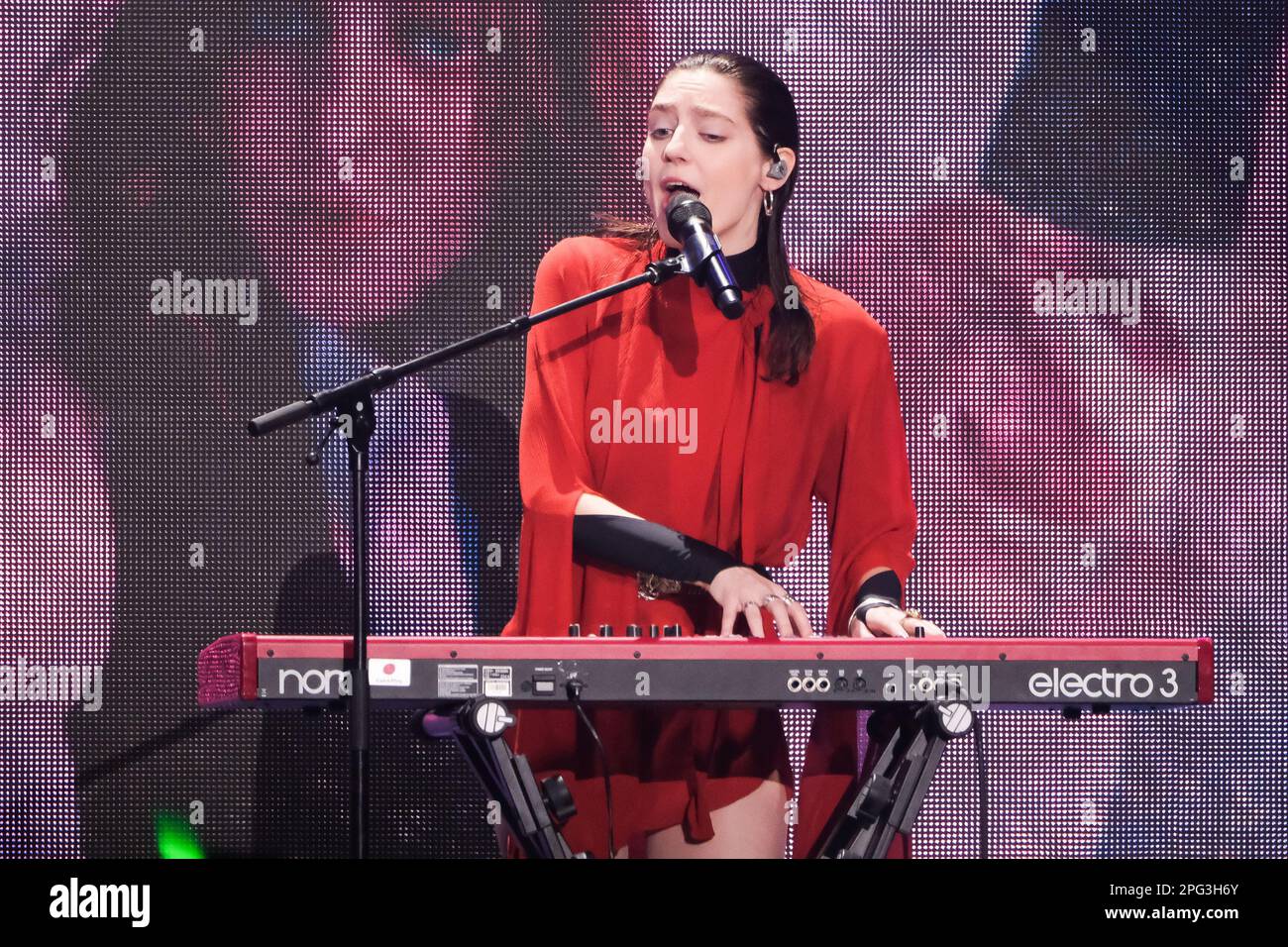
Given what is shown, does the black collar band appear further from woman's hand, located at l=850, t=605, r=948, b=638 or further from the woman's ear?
woman's hand, located at l=850, t=605, r=948, b=638

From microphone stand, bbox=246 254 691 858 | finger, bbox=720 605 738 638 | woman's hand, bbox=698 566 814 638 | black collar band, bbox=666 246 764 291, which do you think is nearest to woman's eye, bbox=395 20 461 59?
black collar band, bbox=666 246 764 291

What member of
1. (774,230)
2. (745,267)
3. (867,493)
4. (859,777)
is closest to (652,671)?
(859,777)

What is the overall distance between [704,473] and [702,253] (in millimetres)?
797

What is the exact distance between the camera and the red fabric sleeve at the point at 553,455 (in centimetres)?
339

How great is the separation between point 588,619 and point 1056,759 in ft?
5.57

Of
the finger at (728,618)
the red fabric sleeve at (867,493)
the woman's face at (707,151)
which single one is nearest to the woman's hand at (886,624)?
the red fabric sleeve at (867,493)

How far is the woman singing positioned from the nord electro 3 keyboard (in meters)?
0.23

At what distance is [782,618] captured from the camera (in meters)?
3.03

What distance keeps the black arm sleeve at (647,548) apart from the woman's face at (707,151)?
30.2 inches

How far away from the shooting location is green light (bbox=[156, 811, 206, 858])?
171 inches
